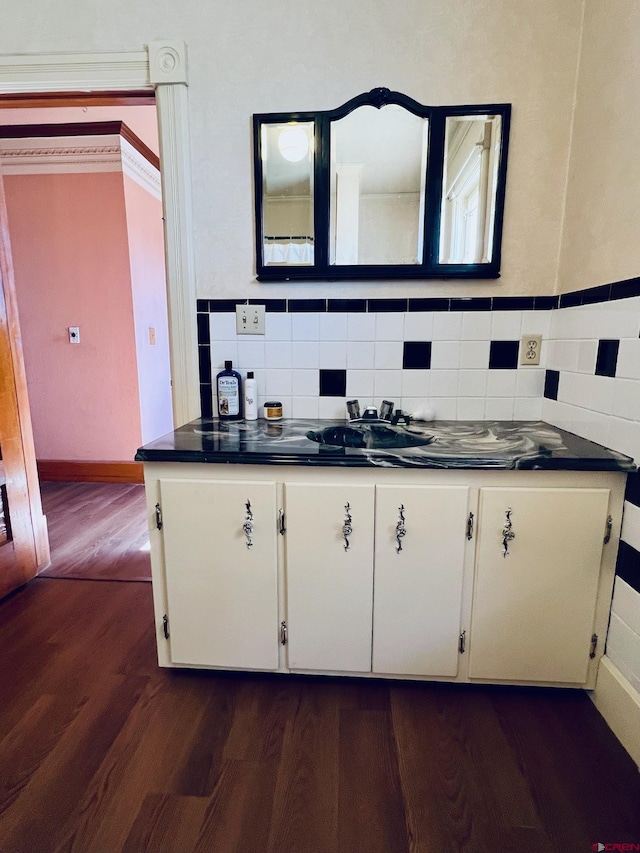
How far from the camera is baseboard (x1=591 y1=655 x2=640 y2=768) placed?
1.14 metres

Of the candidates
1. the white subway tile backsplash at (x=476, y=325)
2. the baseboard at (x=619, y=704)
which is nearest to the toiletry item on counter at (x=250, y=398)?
the white subway tile backsplash at (x=476, y=325)

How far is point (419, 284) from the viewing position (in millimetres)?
1626

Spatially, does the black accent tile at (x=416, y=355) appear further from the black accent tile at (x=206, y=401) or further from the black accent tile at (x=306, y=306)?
the black accent tile at (x=206, y=401)

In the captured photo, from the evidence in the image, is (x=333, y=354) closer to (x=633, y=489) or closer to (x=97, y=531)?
(x=633, y=489)

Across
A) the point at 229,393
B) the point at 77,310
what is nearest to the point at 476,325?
the point at 229,393

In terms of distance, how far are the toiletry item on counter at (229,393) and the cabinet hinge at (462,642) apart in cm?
106

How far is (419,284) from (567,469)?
0.85 metres

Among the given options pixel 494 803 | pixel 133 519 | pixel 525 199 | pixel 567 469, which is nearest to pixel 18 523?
pixel 133 519

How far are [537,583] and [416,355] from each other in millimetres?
875

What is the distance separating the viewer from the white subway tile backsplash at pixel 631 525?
116cm

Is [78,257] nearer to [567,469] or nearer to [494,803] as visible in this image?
[567,469]

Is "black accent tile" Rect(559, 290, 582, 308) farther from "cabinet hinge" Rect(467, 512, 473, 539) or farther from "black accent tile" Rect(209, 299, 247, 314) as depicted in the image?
"black accent tile" Rect(209, 299, 247, 314)

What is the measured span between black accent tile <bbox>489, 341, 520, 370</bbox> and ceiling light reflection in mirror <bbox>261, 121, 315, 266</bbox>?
2.52 feet

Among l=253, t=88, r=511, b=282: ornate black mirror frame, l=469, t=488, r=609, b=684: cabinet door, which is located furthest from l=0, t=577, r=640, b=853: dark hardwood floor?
l=253, t=88, r=511, b=282: ornate black mirror frame
